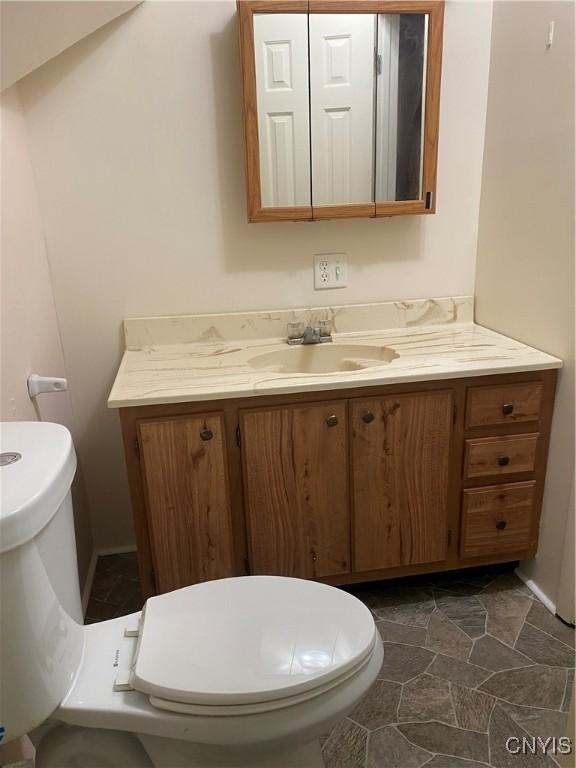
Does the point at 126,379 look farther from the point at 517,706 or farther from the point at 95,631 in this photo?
the point at 517,706

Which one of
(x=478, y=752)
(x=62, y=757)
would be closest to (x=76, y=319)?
(x=62, y=757)

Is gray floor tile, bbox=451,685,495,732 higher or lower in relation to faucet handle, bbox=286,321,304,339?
lower

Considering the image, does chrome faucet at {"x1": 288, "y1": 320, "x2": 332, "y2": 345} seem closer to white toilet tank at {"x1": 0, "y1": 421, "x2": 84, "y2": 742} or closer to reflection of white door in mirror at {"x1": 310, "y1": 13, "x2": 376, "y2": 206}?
reflection of white door in mirror at {"x1": 310, "y1": 13, "x2": 376, "y2": 206}

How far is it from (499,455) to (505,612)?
0.49 m

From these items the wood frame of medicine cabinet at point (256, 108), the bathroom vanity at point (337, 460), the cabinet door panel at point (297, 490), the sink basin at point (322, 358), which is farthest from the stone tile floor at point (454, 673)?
the wood frame of medicine cabinet at point (256, 108)

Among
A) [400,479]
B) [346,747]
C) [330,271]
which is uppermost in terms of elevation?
[330,271]

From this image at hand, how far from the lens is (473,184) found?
1.94 m

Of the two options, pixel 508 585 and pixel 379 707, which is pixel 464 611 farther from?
pixel 379 707

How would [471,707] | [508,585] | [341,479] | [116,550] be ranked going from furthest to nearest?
[116,550], [508,585], [341,479], [471,707]

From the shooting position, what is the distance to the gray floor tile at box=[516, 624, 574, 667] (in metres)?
1.55

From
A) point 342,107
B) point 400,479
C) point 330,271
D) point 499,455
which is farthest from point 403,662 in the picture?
point 342,107

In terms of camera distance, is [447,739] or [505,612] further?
[505,612]

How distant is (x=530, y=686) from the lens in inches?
58.1

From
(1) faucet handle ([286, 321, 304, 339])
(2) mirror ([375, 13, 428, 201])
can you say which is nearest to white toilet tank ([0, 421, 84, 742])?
(1) faucet handle ([286, 321, 304, 339])
